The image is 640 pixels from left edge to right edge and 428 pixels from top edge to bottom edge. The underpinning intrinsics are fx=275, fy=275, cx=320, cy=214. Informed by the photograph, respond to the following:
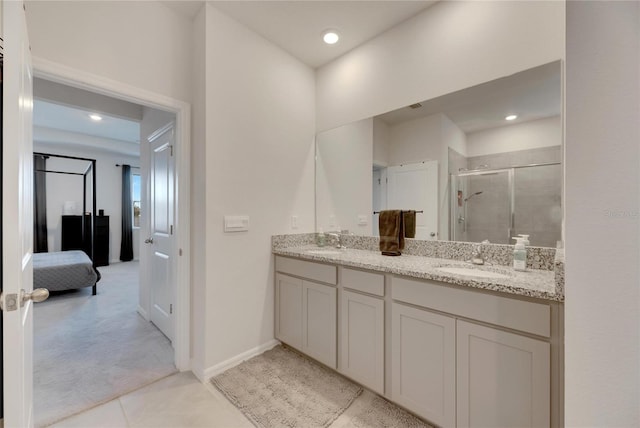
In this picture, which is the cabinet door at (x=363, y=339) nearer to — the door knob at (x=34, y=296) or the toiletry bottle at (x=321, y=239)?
the toiletry bottle at (x=321, y=239)

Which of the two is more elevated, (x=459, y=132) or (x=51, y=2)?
(x=51, y=2)

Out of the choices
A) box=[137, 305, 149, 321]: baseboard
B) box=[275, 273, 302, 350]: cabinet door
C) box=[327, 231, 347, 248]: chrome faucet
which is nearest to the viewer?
box=[275, 273, 302, 350]: cabinet door

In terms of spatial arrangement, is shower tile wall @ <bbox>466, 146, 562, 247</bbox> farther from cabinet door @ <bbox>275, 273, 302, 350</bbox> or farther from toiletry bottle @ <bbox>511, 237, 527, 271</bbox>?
cabinet door @ <bbox>275, 273, 302, 350</bbox>

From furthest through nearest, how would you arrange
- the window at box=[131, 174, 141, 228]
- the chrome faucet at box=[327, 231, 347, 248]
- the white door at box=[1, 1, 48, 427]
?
1. the window at box=[131, 174, 141, 228]
2. the chrome faucet at box=[327, 231, 347, 248]
3. the white door at box=[1, 1, 48, 427]

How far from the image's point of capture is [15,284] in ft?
2.92

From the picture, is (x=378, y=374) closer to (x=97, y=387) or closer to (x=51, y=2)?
(x=97, y=387)

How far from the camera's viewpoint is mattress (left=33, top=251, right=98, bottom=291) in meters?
3.60

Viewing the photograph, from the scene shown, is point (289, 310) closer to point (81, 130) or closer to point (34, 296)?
point (34, 296)

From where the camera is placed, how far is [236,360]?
2160 mm

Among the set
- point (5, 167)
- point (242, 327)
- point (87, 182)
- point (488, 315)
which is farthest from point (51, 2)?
point (87, 182)

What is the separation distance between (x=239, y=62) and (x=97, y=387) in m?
2.57

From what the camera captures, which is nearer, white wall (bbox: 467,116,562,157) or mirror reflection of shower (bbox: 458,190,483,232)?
white wall (bbox: 467,116,562,157)

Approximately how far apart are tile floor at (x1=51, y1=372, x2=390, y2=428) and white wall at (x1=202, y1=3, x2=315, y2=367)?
235 millimetres

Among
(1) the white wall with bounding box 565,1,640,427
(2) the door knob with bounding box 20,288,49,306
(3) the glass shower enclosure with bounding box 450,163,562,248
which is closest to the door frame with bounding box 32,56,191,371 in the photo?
(2) the door knob with bounding box 20,288,49,306
